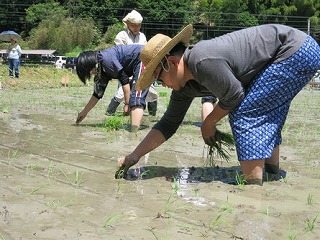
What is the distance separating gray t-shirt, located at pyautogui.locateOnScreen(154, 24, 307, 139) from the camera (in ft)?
9.96

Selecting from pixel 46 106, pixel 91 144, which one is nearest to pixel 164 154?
pixel 91 144

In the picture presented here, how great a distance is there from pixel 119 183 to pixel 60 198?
0.54 metres

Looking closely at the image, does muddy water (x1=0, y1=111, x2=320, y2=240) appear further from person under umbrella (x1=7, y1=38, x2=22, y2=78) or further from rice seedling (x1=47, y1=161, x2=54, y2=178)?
person under umbrella (x1=7, y1=38, x2=22, y2=78)

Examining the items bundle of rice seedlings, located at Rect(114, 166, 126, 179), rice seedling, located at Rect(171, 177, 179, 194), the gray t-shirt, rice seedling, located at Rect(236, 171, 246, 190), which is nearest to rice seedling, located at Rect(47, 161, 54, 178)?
bundle of rice seedlings, located at Rect(114, 166, 126, 179)

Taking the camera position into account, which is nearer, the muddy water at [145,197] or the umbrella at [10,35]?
the muddy water at [145,197]

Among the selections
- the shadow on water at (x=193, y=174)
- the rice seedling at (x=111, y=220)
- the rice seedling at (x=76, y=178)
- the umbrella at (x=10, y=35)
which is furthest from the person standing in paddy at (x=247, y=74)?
the umbrella at (x=10, y=35)

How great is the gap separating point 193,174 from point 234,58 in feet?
3.31

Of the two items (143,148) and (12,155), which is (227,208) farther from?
(12,155)

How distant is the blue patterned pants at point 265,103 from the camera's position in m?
3.24

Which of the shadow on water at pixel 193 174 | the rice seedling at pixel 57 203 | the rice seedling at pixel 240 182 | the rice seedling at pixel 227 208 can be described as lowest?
the shadow on water at pixel 193 174

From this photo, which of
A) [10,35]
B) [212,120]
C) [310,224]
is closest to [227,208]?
[310,224]

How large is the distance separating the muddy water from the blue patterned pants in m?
0.28

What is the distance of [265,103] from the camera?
329 centimetres

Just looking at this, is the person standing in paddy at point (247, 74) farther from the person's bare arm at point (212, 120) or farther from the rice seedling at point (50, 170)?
the rice seedling at point (50, 170)
